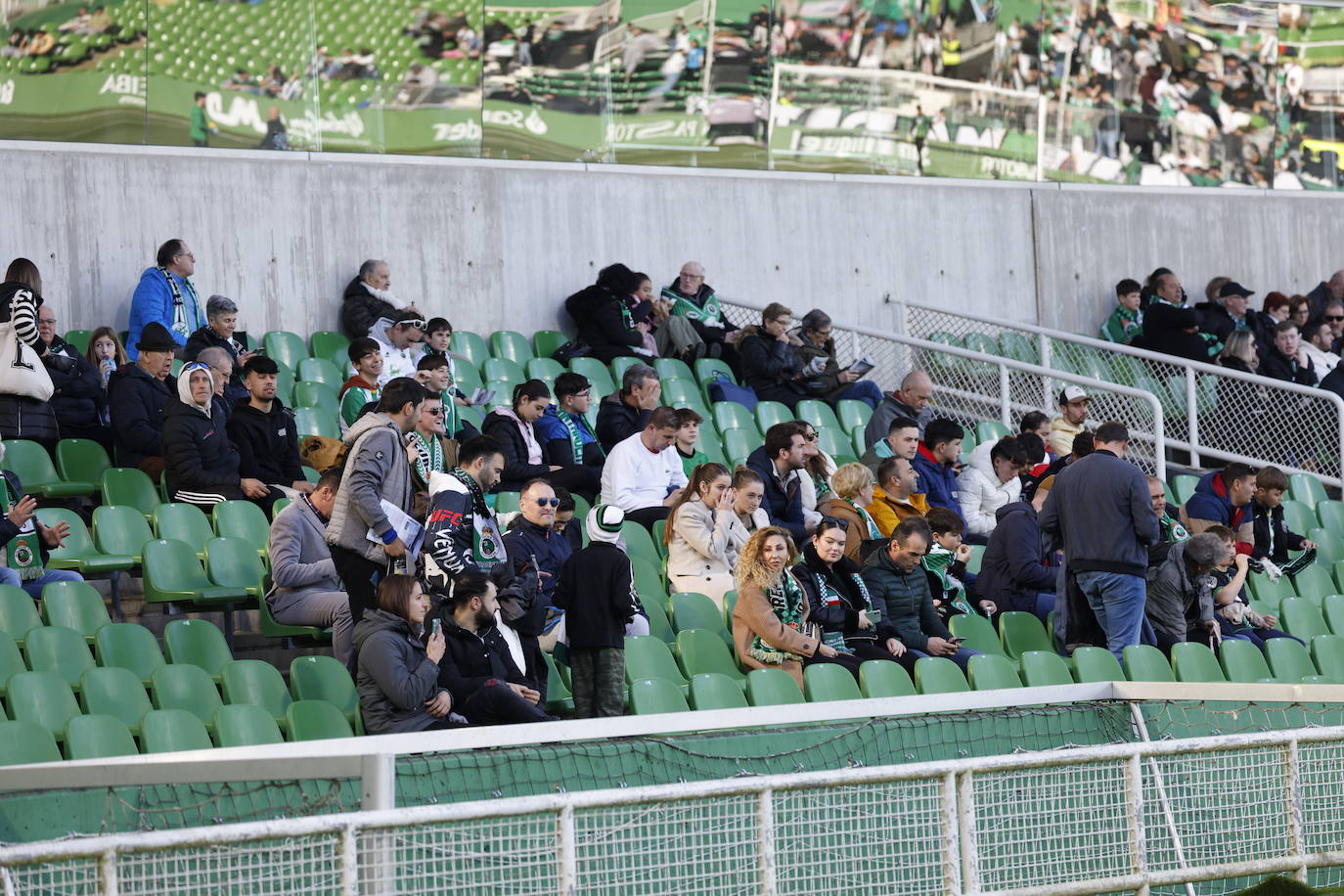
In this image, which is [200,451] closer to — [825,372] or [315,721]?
[315,721]

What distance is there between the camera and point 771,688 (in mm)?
7523

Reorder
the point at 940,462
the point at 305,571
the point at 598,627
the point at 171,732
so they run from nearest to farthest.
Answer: the point at 171,732 < the point at 598,627 < the point at 305,571 < the point at 940,462

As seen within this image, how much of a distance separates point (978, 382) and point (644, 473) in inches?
173

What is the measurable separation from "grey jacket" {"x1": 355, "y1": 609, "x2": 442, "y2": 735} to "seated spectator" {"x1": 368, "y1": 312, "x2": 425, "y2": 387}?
3871 millimetres

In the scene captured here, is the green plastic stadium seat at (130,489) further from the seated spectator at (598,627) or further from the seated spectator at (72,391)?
the seated spectator at (598,627)

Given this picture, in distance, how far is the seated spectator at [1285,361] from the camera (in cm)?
1449

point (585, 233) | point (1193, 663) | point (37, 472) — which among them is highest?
point (585, 233)

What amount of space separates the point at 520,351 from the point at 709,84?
→ 3081 millimetres

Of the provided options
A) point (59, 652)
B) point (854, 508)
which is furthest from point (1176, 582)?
point (59, 652)

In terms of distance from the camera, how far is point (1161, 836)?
19.2 feet

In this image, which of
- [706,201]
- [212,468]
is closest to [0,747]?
[212,468]

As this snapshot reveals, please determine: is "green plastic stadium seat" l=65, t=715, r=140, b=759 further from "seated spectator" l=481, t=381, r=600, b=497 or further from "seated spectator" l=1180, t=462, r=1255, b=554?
"seated spectator" l=1180, t=462, r=1255, b=554

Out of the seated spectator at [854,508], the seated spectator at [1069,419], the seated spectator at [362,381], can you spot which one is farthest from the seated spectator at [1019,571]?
the seated spectator at [362,381]

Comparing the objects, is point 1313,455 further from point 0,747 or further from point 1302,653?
point 0,747
